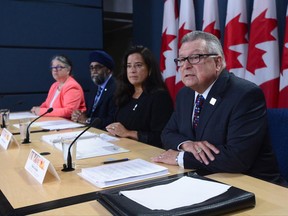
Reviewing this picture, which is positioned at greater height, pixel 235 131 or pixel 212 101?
pixel 212 101

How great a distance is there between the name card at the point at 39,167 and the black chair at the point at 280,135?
3.56 feet

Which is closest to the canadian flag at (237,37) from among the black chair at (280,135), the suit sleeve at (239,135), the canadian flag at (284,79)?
the canadian flag at (284,79)

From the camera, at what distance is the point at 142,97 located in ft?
7.82

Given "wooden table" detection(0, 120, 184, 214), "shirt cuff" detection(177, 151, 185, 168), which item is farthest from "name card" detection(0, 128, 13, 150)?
"shirt cuff" detection(177, 151, 185, 168)

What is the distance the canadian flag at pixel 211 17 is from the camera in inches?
111

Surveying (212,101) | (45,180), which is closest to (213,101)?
(212,101)

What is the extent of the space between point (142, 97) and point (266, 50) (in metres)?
0.98

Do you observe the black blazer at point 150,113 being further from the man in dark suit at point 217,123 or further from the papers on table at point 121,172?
the papers on table at point 121,172

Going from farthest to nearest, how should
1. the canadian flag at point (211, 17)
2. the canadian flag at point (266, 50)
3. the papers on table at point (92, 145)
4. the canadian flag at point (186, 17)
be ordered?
the canadian flag at point (186, 17) < the canadian flag at point (211, 17) < the canadian flag at point (266, 50) < the papers on table at point (92, 145)

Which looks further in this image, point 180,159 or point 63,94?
point 63,94

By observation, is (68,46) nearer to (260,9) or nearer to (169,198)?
(260,9)

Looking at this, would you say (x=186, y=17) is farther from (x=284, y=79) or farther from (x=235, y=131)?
(x=235, y=131)

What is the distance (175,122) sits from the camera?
5.89 feet

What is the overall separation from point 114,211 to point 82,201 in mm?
163
